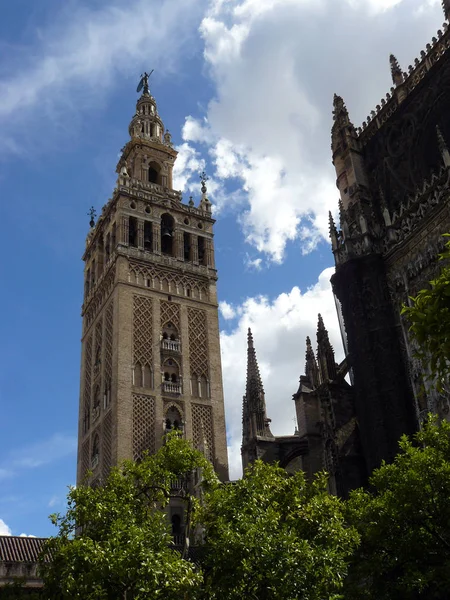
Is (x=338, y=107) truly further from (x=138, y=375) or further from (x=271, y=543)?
(x=271, y=543)

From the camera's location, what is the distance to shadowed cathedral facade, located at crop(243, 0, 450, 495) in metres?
20.3

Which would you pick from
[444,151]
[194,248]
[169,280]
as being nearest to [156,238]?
[194,248]

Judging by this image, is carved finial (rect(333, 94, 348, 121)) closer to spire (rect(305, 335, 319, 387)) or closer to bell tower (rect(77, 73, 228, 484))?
spire (rect(305, 335, 319, 387))

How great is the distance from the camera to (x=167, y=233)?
142 ft

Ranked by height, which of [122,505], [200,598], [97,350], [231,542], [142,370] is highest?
[97,350]

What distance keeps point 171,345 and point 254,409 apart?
26.6ft

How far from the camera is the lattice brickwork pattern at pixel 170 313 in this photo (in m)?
39.2

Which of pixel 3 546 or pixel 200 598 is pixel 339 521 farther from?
pixel 3 546

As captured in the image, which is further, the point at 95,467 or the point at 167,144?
the point at 167,144

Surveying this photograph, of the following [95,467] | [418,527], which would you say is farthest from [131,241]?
[418,527]

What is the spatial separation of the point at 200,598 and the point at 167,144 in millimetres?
→ 39208

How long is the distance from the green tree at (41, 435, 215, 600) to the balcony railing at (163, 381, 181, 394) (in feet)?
66.9

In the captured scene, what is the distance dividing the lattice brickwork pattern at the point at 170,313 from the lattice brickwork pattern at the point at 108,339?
2.87 meters

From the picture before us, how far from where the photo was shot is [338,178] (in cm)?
2620
